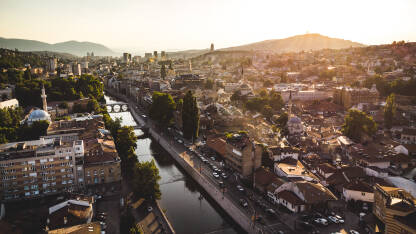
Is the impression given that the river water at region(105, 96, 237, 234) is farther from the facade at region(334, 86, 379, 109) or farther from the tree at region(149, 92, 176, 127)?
the facade at region(334, 86, 379, 109)

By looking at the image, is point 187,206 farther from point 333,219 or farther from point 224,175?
point 333,219

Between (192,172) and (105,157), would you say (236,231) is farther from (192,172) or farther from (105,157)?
(105,157)

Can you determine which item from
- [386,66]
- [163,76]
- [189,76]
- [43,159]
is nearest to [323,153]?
[43,159]

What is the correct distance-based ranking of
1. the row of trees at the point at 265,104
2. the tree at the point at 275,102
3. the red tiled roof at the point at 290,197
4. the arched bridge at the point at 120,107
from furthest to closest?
the arched bridge at the point at 120,107
the tree at the point at 275,102
the row of trees at the point at 265,104
the red tiled roof at the point at 290,197

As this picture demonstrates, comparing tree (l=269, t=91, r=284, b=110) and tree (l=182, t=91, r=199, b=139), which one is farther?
tree (l=269, t=91, r=284, b=110)

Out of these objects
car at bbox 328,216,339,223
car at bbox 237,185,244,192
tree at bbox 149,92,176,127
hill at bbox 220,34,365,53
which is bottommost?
car at bbox 328,216,339,223

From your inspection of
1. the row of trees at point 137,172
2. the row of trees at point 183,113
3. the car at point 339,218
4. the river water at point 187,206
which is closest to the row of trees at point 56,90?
the row of trees at point 183,113

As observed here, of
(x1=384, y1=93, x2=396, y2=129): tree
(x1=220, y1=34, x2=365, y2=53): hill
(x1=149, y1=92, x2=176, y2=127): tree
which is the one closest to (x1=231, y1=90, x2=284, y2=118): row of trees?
(x1=149, y1=92, x2=176, y2=127): tree

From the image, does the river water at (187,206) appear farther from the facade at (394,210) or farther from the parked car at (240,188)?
the facade at (394,210)
